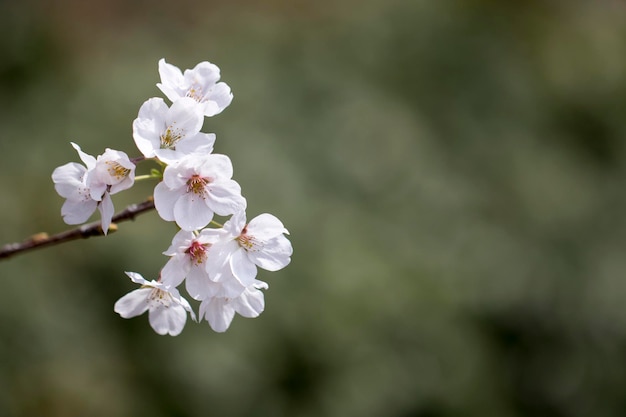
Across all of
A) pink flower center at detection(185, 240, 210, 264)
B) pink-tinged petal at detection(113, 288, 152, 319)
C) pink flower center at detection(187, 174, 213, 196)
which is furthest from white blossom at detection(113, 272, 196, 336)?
pink flower center at detection(187, 174, 213, 196)

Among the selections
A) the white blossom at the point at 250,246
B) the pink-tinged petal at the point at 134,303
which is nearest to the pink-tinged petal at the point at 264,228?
the white blossom at the point at 250,246

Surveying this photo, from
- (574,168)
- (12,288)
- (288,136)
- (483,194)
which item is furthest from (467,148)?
(12,288)

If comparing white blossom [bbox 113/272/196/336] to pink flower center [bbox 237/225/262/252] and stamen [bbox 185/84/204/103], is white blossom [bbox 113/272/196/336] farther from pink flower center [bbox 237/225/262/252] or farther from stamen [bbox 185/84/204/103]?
stamen [bbox 185/84/204/103]

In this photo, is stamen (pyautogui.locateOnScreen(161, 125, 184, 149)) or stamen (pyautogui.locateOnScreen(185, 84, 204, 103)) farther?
stamen (pyautogui.locateOnScreen(185, 84, 204, 103))

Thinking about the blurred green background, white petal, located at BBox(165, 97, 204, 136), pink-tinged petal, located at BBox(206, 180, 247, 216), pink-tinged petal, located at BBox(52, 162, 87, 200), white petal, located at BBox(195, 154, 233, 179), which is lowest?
the blurred green background

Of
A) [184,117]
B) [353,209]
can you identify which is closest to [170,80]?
[184,117]

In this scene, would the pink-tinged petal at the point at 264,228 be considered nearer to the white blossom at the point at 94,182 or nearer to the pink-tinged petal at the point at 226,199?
the pink-tinged petal at the point at 226,199

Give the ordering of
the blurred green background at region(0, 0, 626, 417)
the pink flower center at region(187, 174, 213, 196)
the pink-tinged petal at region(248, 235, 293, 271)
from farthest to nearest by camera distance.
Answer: the blurred green background at region(0, 0, 626, 417) → the pink-tinged petal at region(248, 235, 293, 271) → the pink flower center at region(187, 174, 213, 196)
